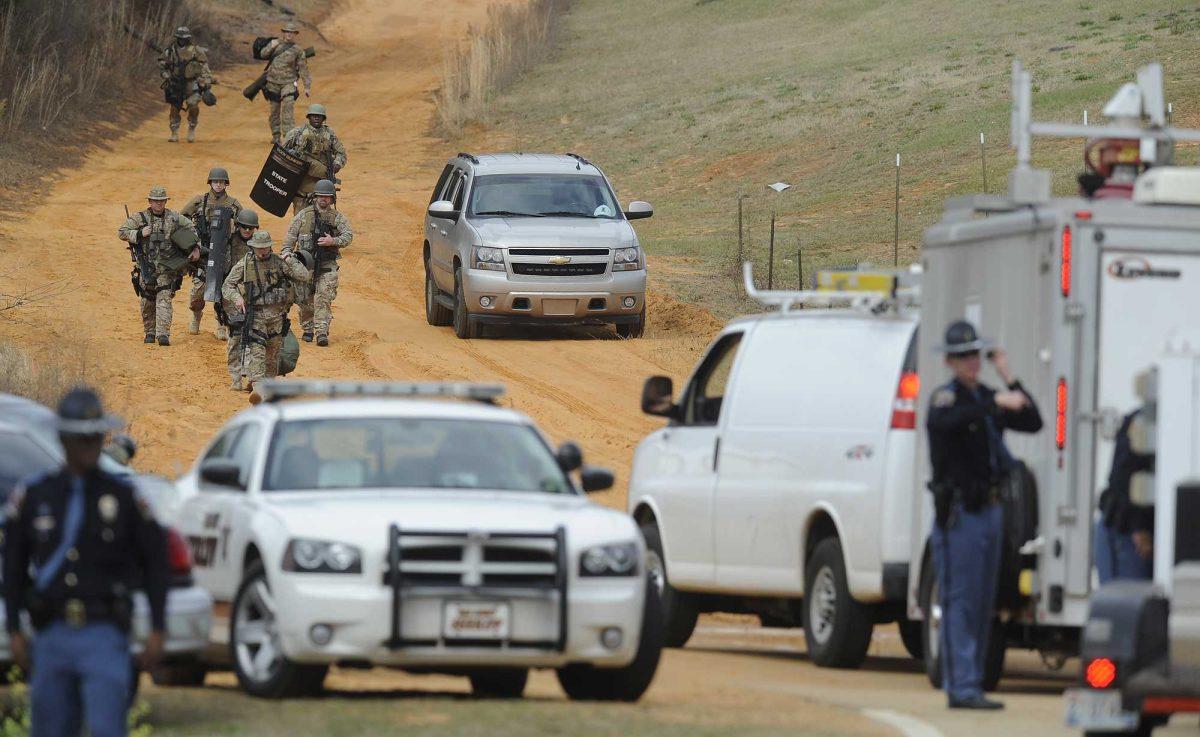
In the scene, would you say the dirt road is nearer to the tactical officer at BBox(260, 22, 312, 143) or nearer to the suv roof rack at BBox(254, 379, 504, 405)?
the suv roof rack at BBox(254, 379, 504, 405)

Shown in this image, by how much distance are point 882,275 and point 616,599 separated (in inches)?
135

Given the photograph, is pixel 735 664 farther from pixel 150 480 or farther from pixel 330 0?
pixel 330 0

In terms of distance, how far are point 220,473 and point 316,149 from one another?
681 inches

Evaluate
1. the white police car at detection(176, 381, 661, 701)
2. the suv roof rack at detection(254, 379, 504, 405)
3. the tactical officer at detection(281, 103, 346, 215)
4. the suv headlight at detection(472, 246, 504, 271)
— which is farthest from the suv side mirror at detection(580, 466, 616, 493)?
the tactical officer at detection(281, 103, 346, 215)

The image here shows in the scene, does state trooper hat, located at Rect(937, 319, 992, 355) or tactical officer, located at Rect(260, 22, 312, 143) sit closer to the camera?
state trooper hat, located at Rect(937, 319, 992, 355)

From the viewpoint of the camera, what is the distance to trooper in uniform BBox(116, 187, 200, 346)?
80.0 feet

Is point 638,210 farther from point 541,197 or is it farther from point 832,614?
point 832,614

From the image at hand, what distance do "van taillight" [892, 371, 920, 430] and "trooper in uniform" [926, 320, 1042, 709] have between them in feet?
5.21

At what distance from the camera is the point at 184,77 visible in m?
40.8

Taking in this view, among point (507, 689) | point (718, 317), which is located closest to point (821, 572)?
point (507, 689)

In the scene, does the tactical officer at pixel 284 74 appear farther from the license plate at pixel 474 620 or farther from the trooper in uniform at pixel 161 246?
the license plate at pixel 474 620

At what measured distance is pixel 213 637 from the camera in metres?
11.1

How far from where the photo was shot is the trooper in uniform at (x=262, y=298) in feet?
71.5

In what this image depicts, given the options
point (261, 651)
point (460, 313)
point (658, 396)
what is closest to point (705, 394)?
point (658, 396)
